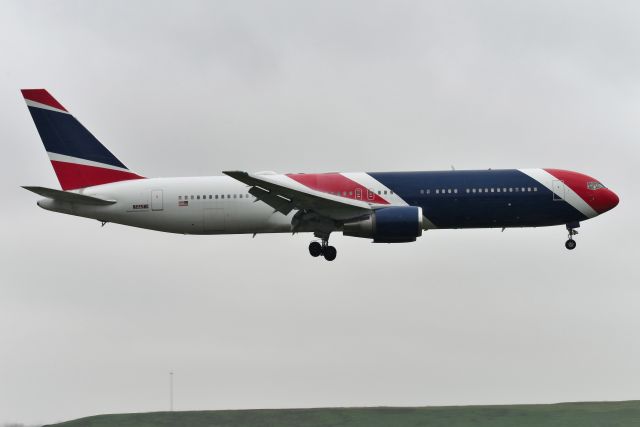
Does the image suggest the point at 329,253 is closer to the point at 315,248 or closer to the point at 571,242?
the point at 315,248

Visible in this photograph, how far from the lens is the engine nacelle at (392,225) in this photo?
45938 mm

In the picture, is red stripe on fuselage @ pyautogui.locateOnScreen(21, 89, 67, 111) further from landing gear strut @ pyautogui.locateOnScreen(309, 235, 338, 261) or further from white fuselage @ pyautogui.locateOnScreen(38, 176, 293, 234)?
landing gear strut @ pyautogui.locateOnScreen(309, 235, 338, 261)

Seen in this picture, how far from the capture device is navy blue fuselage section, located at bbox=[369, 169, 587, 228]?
4784 cm

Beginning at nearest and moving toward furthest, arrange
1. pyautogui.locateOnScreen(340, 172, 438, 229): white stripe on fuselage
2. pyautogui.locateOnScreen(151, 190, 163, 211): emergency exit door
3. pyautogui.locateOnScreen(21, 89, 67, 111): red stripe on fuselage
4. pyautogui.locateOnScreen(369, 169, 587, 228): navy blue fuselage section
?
pyautogui.locateOnScreen(369, 169, 587, 228): navy blue fuselage section < pyautogui.locateOnScreen(340, 172, 438, 229): white stripe on fuselage < pyautogui.locateOnScreen(151, 190, 163, 211): emergency exit door < pyautogui.locateOnScreen(21, 89, 67, 111): red stripe on fuselage

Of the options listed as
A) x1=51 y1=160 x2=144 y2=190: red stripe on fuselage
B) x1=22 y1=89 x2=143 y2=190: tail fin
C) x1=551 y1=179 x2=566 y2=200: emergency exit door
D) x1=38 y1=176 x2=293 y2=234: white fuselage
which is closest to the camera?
x1=551 y1=179 x2=566 y2=200: emergency exit door

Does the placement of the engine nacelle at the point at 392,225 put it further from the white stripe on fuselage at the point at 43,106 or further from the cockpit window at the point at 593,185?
the white stripe on fuselage at the point at 43,106

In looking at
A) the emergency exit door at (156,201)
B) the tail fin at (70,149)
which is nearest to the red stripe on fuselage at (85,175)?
the tail fin at (70,149)

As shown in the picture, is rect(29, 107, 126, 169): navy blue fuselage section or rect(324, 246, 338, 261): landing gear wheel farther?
rect(29, 107, 126, 169): navy blue fuselage section

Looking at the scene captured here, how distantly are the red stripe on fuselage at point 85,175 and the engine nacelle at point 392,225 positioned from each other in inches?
538

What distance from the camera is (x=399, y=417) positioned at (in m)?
86.6

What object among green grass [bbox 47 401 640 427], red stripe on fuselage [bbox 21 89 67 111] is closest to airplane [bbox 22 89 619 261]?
red stripe on fuselage [bbox 21 89 67 111]

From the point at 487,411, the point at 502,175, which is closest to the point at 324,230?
the point at 502,175

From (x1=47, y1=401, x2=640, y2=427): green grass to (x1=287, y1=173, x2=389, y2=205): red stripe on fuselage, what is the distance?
40780 mm

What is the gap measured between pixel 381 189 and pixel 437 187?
9.38 feet
